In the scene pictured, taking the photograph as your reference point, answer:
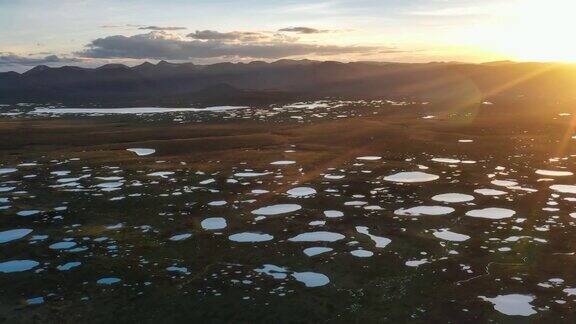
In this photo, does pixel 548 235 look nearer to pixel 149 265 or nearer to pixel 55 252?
pixel 149 265

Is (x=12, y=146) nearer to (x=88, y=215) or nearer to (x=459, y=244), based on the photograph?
(x=88, y=215)

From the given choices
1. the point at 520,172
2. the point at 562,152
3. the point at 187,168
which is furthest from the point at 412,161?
the point at 187,168

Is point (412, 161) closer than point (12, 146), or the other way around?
point (412, 161)

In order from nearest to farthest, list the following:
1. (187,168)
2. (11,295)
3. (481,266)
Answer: (11,295) < (481,266) < (187,168)

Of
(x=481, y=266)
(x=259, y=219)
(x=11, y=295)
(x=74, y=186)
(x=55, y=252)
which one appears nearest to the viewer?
(x=11, y=295)

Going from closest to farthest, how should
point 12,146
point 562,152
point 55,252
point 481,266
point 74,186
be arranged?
1. point 481,266
2. point 55,252
3. point 74,186
4. point 562,152
5. point 12,146

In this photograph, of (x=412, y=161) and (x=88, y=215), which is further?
(x=412, y=161)

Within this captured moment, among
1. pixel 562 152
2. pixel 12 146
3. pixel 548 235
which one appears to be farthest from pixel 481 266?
pixel 12 146

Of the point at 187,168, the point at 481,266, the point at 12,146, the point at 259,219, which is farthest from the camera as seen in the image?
the point at 12,146
